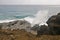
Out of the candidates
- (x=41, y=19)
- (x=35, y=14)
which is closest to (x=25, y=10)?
(x=35, y=14)

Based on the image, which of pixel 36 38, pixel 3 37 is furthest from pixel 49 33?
pixel 3 37

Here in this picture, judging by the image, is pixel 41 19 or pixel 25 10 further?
pixel 25 10

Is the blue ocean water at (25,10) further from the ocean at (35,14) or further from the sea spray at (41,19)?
the sea spray at (41,19)

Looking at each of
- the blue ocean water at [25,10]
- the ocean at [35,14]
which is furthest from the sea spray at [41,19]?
the blue ocean water at [25,10]

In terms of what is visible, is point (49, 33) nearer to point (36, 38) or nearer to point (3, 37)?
point (36, 38)

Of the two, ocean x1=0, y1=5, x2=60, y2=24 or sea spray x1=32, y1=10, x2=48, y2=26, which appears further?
ocean x1=0, y1=5, x2=60, y2=24

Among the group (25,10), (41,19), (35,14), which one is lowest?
(25,10)

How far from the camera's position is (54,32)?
94.2 inches

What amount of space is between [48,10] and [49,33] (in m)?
2.01

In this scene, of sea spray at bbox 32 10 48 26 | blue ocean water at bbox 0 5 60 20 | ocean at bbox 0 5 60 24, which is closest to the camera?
sea spray at bbox 32 10 48 26

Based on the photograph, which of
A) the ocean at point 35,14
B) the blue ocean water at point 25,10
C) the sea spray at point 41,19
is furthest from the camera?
the blue ocean water at point 25,10

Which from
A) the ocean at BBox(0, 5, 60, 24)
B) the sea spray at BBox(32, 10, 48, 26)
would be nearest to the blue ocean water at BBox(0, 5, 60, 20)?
the ocean at BBox(0, 5, 60, 24)

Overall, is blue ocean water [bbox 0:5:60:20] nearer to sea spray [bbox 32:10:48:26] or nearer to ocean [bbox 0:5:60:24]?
ocean [bbox 0:5:60:24]

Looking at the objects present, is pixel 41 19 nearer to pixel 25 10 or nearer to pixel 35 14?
pixel 35 14
